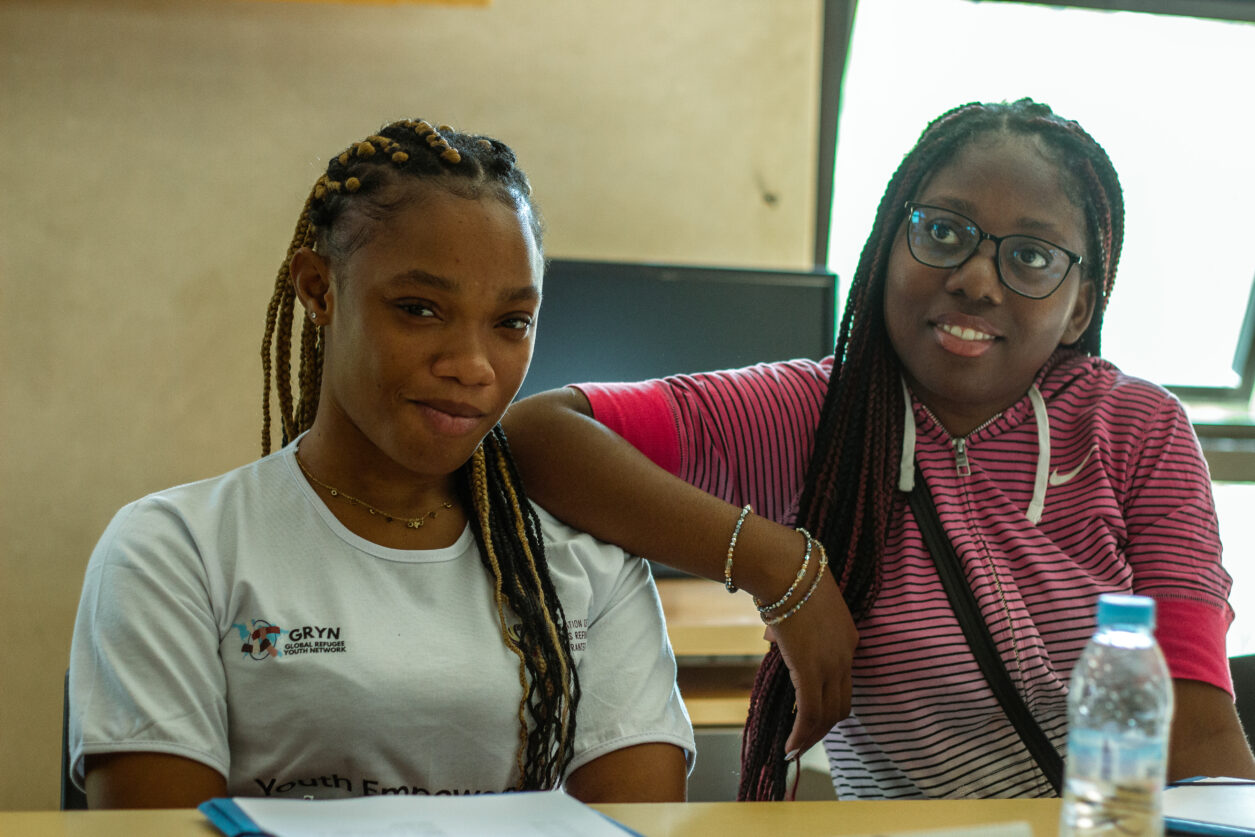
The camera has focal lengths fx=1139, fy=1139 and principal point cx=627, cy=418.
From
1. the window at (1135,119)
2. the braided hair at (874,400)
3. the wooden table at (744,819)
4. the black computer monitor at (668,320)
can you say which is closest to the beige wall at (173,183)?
the black computer monitor at (668,320)

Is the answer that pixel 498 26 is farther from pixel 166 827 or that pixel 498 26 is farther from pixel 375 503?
pixel 166 827

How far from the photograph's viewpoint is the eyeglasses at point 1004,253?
1.32 metres

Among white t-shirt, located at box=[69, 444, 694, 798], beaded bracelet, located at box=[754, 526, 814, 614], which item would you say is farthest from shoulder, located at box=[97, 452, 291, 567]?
beaded bracelet, located at box=[754, 526, 814, 614]

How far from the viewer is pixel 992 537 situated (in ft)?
4.40

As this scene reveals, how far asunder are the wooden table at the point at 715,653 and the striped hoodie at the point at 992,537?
2.38 feet

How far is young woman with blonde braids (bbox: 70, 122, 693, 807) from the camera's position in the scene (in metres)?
1.00

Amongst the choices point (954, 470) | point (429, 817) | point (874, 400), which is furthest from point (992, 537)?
point (429, 817)

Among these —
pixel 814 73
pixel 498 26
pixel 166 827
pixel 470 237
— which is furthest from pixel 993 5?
pixel 166 827

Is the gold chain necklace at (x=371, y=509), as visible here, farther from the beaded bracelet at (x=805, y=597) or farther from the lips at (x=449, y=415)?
the beaded bracelet at (x=805, y=597)

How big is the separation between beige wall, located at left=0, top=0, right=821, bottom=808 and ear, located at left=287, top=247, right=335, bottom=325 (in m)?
1.58

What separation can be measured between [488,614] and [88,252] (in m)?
1.92

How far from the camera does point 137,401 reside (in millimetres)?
2633

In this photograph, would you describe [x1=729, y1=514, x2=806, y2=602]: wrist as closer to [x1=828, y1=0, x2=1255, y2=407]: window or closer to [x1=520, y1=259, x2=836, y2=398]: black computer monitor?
[x1=520, y1=259, x2=836, y2=398]: black computer monitor

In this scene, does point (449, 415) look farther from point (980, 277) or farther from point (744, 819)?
point (980, 277)
